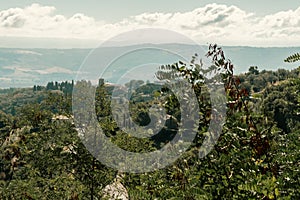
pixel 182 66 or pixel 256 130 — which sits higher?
pixel 182 66

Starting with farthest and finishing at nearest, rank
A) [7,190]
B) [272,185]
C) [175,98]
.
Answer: [7,190] → [175,98] → [272,185]

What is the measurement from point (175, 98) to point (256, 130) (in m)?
1.01

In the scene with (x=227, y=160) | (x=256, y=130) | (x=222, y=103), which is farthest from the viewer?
(x=222, y=103)

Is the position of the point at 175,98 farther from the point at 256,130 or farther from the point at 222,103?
the point at 256,130

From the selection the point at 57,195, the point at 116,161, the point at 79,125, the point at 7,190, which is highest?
the point at 79,125

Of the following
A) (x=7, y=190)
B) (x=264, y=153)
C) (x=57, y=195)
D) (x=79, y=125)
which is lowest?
(x=7, y=190)

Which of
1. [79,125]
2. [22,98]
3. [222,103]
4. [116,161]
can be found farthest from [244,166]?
[22,98]

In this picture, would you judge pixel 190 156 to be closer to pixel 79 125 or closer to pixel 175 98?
pixel 175 98

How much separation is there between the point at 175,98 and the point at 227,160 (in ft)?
2.79

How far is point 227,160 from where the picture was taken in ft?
10.1

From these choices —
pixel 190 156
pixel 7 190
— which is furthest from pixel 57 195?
pixel 190 156

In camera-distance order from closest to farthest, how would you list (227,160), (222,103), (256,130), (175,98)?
(256,130) → (227,160) → (222,103) → (175,98)

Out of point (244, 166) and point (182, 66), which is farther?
point (182, 66)

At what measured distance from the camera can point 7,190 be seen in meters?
15.3
